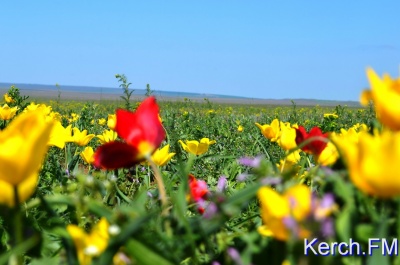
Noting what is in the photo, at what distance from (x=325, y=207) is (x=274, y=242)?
0.21m

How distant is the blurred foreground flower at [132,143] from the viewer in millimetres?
1158

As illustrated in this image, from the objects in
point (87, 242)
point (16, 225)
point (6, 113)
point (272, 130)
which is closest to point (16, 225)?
point (16, 225)

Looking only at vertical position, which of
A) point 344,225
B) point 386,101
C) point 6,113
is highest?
point 386,101

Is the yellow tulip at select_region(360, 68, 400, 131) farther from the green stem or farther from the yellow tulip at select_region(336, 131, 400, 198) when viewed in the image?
the green stem

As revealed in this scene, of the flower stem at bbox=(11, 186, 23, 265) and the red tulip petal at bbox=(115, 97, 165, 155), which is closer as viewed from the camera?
Result: the flower stem at bbox=(11, 186, 23, 265)

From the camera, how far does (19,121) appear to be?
0.94 meters

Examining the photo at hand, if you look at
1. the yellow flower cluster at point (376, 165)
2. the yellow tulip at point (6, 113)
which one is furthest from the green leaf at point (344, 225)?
the yellow tulip at point (6, 113)

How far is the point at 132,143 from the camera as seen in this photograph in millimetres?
1168

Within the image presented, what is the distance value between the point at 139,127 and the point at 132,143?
1.2 inches

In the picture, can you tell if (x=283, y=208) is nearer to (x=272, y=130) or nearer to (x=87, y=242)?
(x=87, y=242)

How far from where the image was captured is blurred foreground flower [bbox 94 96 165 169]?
3.80ft

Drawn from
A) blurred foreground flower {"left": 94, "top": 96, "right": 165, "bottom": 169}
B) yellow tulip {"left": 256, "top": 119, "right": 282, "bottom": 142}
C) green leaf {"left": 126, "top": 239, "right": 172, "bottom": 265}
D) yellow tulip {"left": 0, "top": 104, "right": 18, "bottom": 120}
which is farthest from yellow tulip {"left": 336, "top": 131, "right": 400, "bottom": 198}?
yellow tulip {"left": 0, "top": 104, "right": 18, "bottom": 120}

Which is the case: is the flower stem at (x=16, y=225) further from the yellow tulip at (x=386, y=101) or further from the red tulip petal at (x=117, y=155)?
the yellow tulip at (x=386, y=101)

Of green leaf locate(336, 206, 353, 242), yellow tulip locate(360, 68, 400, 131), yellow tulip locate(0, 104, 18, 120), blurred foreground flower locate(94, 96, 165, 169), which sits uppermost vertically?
yellow tulip locate(360, 68, 400, 131)
